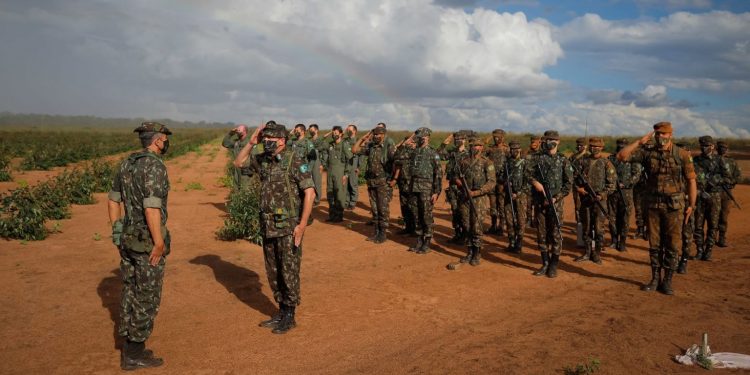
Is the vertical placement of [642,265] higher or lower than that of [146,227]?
lower

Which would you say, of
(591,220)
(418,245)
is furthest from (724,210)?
(418,245)

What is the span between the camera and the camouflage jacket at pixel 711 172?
379 inches

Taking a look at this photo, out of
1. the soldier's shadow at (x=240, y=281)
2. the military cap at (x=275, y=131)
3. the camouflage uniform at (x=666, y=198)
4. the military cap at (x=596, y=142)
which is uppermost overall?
the military cap at (x=275, y=131)

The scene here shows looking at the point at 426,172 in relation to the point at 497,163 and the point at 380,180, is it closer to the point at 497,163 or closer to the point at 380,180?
the point at 380,180

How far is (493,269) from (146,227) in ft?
19.9

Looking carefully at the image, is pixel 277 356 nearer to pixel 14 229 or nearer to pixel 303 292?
pixel 303 292

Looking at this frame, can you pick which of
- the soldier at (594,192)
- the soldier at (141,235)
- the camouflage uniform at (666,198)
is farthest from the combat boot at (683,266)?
the soldier at (141,235)

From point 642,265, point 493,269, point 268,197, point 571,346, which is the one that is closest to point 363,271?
point 493,269

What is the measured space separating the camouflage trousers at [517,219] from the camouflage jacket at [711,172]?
3.22 meters

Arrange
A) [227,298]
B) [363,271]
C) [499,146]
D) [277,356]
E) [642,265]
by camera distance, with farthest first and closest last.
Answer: [499,146] < [642,265] < [363,271] < [227,298] < [277,356]

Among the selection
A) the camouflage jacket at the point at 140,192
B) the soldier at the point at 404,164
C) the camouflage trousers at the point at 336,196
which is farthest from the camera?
the camouflage trousers at the point at 336,196

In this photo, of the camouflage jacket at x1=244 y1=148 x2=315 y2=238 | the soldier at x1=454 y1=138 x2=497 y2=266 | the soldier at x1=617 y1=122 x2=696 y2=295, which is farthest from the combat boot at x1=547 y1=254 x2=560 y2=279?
the camouflage jacket at x1=244 y1=148 x2=315 y2=238

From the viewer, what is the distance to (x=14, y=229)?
1010cm

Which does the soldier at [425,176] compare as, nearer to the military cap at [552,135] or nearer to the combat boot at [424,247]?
the combat boot at [424,247]
